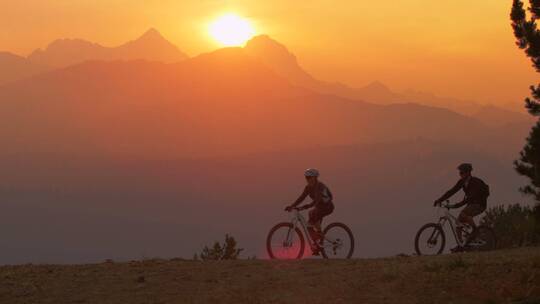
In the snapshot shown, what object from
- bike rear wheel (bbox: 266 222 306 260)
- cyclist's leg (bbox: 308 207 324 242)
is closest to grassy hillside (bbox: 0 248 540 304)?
bike rear wheel (bbox: 266 222 306 260)

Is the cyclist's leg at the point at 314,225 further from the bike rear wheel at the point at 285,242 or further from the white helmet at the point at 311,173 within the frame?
the white helmet at the point at 311,173

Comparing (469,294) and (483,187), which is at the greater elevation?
(483,187)

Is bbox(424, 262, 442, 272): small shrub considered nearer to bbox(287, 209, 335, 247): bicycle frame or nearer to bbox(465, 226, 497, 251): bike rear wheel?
bbox(287, 209, 335, 247): bicycle frame

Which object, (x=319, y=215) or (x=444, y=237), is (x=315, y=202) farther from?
(x=444, y=237)

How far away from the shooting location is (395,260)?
562 inches

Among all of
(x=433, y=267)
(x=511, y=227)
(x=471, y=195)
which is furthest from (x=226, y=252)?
(x=433, y=267)

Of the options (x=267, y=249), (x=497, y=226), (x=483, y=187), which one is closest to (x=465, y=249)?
(x=483, y=187)

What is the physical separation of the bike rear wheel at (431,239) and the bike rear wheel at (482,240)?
599mm

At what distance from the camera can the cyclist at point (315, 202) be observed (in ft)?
49.7

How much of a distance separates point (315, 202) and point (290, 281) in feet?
11.5

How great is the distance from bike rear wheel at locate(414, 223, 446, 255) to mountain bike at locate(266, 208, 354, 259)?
68.0 inches

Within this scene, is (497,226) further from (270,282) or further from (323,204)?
(270,282)

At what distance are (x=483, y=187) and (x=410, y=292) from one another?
5715 mm

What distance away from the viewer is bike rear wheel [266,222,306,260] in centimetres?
1562
